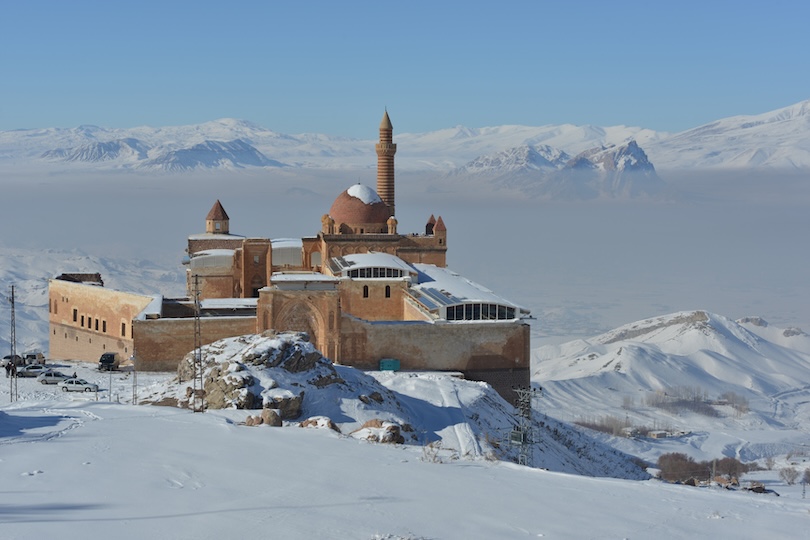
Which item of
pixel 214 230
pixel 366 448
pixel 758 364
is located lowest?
pixel 758 364

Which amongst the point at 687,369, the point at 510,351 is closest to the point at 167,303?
the point at 510,351

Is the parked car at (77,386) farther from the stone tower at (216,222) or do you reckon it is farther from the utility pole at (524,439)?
the stone tower at (216,222)

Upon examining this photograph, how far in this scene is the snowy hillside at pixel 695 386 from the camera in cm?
7425

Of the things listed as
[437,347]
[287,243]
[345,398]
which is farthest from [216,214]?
[345,398]

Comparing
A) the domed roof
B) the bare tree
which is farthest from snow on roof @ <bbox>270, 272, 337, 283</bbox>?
the bare tree

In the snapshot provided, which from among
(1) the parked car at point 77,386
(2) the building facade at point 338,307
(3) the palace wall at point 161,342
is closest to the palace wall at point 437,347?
(2) the building facade at point 338,307

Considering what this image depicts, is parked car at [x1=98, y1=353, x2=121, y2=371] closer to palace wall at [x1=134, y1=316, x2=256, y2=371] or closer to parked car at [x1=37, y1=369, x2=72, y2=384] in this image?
palace wall at [x1=134, y1=316, x2=256, y2=371]

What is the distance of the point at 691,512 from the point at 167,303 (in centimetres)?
3805

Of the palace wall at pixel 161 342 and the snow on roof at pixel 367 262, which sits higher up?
the snow on roof at pixel 367 262

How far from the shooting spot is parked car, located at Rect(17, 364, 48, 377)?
41250mm

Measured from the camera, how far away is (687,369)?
107062 millimetres

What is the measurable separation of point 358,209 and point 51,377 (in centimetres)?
2427

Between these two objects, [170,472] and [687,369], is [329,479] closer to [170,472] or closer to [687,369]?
[170,472]

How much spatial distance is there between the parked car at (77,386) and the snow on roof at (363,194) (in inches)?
979
